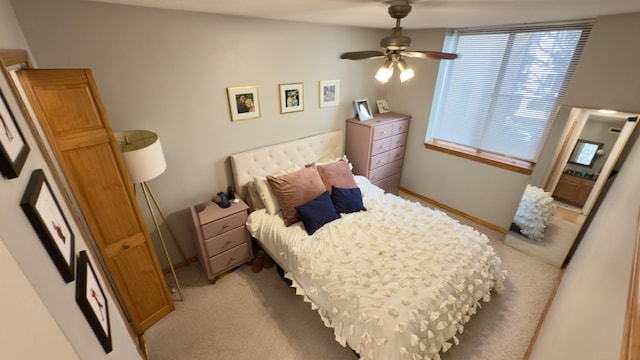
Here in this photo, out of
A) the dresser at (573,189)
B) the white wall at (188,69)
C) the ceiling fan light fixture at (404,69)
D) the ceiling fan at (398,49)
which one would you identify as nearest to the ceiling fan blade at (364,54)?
the ceiling fan at (398,49)

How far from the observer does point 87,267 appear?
3.68 feet

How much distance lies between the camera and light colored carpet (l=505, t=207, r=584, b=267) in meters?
2.66

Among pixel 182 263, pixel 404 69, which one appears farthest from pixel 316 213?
pixel 182 263

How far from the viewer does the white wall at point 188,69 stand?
179cm

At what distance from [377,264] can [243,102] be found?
78.9 inches

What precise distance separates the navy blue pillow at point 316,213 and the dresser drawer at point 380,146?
1.26m

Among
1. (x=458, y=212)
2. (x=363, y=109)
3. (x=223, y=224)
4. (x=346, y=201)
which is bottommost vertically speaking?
(x=458, y=212)

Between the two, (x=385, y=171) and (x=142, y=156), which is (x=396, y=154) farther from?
(x=142, y=156)

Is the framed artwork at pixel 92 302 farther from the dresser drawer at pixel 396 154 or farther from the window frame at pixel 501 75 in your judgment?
the window frame at pixel 501 75

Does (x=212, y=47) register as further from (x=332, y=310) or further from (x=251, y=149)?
(x=332, y=310)

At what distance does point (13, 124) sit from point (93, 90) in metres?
0.83

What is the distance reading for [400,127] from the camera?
12.4 feet

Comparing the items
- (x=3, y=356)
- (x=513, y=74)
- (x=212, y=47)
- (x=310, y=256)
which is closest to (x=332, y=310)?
(x=310, y=256)

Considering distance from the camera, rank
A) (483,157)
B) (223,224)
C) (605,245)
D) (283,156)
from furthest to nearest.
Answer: (483,157), (283,156), (223,224), (605,245)
